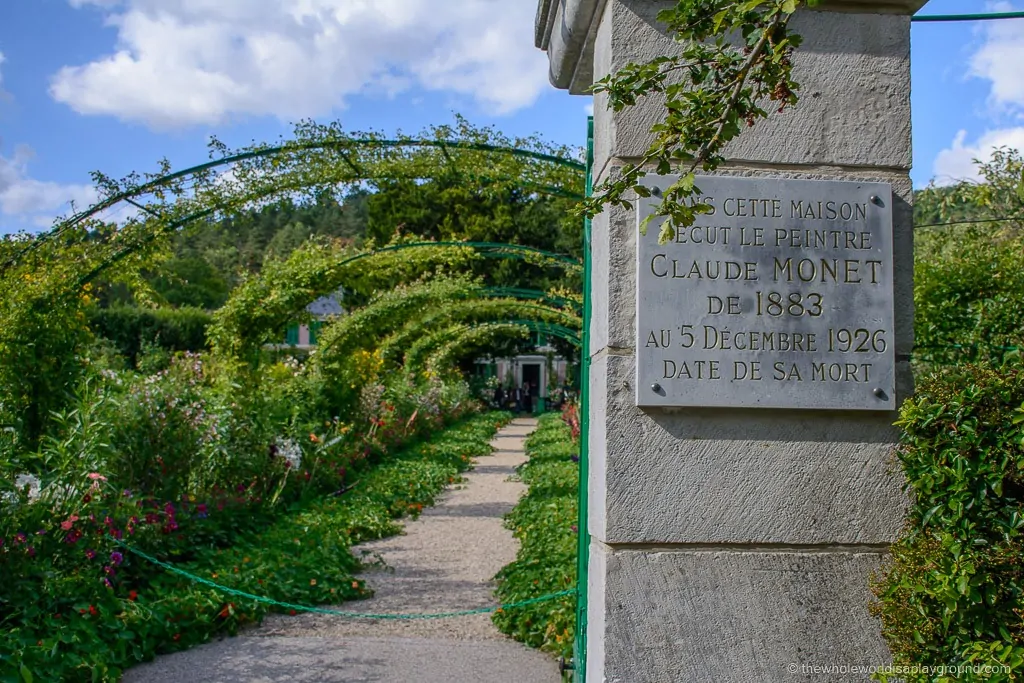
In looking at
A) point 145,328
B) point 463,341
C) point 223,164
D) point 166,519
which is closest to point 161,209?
point 223,164

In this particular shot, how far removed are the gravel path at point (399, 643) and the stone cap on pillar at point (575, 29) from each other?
2657 mm

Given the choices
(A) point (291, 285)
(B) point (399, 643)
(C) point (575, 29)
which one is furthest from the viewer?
(A) point (291, 285)

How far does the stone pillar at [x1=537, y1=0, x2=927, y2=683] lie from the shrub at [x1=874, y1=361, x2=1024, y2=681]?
1.00ft

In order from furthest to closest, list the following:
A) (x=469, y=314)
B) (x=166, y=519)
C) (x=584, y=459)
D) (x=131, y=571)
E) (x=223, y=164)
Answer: (x=469, y=314)
(x=223, y=164)
(x=166, y=519)
(x=131, y=571)
(x=584, y=459)

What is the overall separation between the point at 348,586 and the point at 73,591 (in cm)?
212

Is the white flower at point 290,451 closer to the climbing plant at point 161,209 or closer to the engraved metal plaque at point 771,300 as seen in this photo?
the climbing plant at point 161,209

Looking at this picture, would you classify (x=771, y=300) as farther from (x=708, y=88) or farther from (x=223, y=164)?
(x=223, y=164)

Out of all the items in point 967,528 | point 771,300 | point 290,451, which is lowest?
point 290,451

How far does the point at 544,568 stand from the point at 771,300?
3.37 metres

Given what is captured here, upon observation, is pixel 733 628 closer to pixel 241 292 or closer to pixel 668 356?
pixel 668 356

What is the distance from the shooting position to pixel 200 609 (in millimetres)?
5152

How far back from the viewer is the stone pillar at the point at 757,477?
8.81 ft

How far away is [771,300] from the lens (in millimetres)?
2760

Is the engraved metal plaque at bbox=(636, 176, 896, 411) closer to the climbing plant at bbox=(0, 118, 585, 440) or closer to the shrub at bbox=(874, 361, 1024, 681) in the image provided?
the shrub at bbox=(874, 361, 1024, 681)
